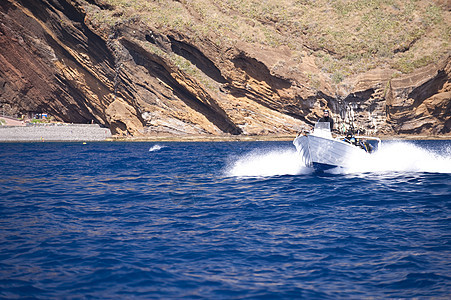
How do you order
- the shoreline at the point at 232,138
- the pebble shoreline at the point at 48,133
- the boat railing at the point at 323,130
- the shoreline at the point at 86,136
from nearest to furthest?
1. the boat railing at the point at 323,130
2. the pebble shoreline at the point at 48,133
3. the shoreline at the point at 86,136
4. the shoreline at the point at 232,138

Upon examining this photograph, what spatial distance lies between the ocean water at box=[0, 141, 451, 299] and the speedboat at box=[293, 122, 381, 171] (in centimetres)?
152

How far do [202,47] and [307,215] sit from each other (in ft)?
168

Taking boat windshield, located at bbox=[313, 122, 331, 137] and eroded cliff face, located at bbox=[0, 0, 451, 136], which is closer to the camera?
boat windshield, located at bbox=[313, 122, 331, 137]

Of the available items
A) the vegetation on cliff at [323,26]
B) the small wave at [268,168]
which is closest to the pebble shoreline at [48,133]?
the vegetation on cliff at [323,26]

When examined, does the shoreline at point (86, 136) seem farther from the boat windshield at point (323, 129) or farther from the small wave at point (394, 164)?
the boat windshield at point (323, 129)

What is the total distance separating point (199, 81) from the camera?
57156mm

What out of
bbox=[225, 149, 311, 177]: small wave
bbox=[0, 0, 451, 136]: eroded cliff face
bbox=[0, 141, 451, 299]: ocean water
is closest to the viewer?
bbox=[0, 141, 451, 299]: ocean water

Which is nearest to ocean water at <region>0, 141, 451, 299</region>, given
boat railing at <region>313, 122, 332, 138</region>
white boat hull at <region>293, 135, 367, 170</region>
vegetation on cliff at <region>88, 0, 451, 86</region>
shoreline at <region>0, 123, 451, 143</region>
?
white boat hull at <region>293, 135, 367, 170</region>

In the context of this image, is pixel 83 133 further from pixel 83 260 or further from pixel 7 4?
pixel 83 260

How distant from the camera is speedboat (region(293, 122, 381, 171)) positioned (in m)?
17.1

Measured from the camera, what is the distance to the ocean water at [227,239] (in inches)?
246

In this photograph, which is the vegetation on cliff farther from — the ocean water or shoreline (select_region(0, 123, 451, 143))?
the ocean water

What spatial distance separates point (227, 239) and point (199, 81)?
5032 centimetres

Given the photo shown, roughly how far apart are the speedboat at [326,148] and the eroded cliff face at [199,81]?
39.4m
